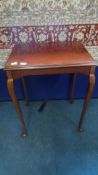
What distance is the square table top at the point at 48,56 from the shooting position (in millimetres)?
1088

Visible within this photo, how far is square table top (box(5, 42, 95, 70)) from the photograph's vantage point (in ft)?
3.57

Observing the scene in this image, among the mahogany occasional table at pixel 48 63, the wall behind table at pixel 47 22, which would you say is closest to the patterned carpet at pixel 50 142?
the mahogany occasional table at pixel 48 63

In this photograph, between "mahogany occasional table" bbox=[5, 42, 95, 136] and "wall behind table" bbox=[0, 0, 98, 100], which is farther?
"wall behind table" bbox=[0, 0, 98, 100]

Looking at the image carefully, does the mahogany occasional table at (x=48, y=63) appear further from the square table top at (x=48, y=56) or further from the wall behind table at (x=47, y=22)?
the wall behind table at (x=47, y=22)

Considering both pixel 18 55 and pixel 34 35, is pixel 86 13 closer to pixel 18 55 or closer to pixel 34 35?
pixel 34 35

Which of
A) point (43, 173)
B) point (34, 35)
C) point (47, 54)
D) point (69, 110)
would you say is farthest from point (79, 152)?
point (34, 35)

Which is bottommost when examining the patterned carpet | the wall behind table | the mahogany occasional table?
the patterned carpet

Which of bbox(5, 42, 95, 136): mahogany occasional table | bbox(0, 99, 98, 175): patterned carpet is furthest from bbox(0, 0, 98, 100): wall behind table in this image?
bbox(0, 99, 98, 175): patterned carpet

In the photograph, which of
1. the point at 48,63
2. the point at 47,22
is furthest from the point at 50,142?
the point at 47,22

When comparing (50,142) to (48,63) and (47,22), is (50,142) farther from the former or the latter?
(47,22)

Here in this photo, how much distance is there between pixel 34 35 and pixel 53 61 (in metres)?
0.43

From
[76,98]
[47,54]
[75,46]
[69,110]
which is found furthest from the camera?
[76,98]

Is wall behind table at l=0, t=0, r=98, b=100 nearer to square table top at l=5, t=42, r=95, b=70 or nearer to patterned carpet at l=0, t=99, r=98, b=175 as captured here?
square table top at l=5, t=42, r=95, b=70

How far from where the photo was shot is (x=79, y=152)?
4.29ft
